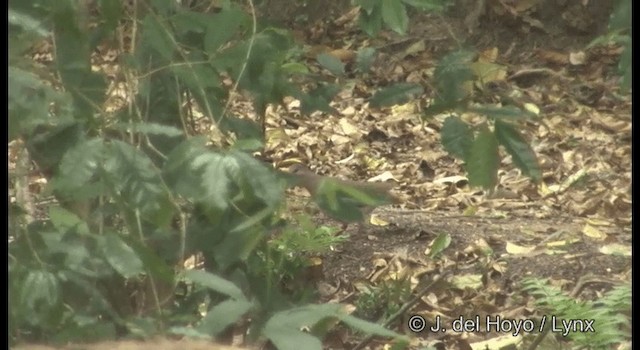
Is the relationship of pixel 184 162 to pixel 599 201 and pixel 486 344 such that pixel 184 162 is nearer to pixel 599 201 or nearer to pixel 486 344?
pixel 486 344

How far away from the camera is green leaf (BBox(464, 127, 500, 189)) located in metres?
1.60

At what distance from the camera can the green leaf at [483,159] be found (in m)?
1.60

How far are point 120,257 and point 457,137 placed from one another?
1.78 feet

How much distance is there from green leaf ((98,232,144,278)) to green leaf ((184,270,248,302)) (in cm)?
10

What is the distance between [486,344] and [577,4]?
2.57 meters

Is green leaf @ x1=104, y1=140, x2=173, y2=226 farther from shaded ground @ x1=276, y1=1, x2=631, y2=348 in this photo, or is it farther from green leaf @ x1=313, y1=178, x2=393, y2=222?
shaded ground @ x1=276, y1=1, x2=631, y2=348

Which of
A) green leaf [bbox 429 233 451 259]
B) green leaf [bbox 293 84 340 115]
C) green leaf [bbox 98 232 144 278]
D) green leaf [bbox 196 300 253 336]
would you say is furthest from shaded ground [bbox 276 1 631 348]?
green leaf [bbox 98 232 144 278]

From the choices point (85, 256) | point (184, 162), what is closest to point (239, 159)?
point (184, 162)

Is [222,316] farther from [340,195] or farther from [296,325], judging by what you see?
[340,195]

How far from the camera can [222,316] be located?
1.39 metres

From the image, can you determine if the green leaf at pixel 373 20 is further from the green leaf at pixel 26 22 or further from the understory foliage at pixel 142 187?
the green leaf at pixel 26 22

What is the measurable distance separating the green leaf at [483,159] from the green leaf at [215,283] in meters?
0.40

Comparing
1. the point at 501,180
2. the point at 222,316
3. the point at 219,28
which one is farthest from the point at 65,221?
the point at 501,180

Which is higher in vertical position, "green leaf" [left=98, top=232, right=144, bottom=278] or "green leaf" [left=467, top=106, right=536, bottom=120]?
"green leaf" [left=467, top=106, right=536, bottom=120]
